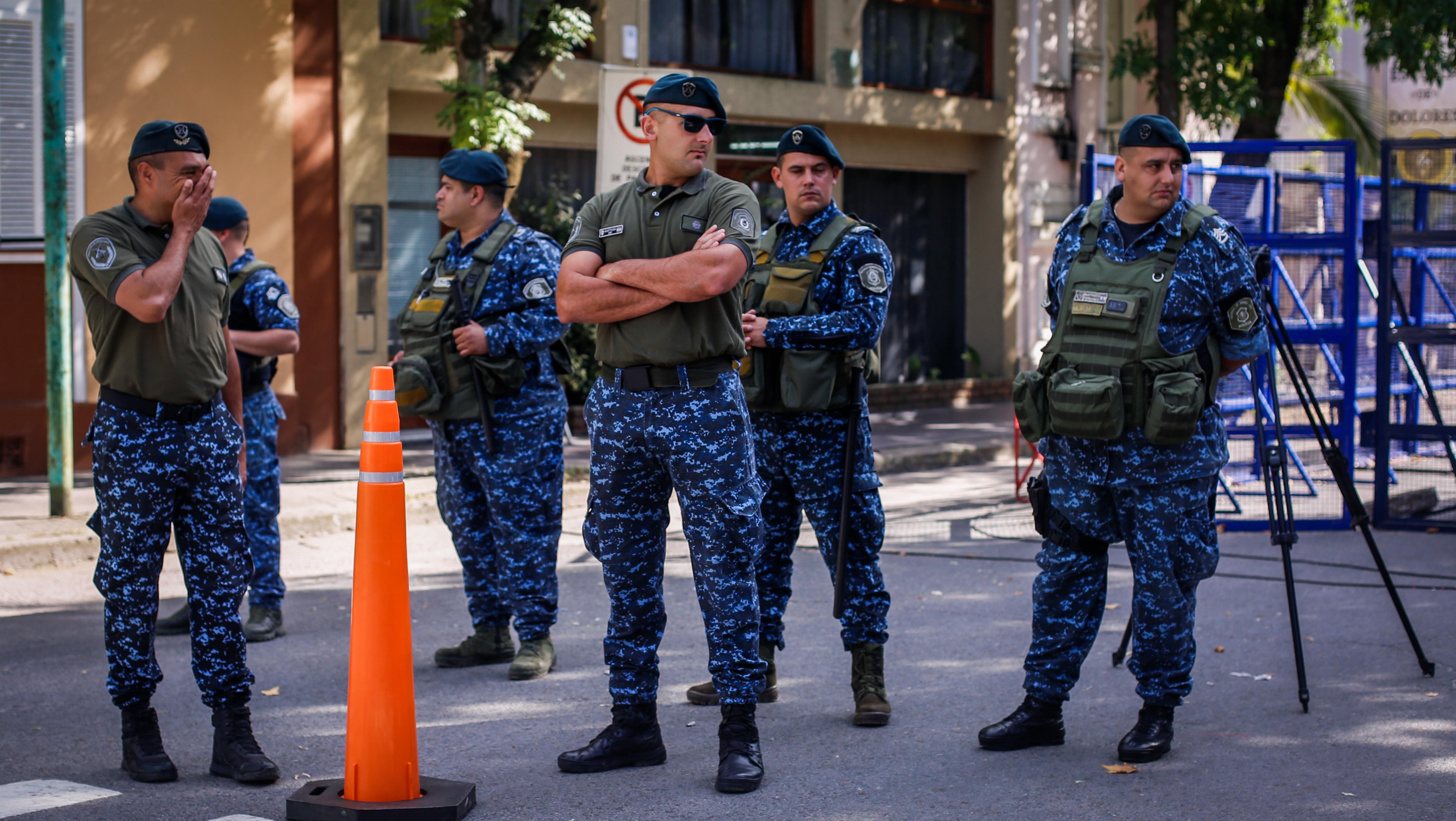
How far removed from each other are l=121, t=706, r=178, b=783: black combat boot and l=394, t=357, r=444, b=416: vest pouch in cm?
166

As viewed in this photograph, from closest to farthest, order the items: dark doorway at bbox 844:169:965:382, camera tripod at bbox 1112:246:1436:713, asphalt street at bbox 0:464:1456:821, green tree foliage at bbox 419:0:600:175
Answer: asphalt street at bbox 0:464:1456:821
camera tripod at bbox 1112:246:1436:713
green tree foliage at bbox 419:0:600:175
dark doorway at bbox 844:169:965:382

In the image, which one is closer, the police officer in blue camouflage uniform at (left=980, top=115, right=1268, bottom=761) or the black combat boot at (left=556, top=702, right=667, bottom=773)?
the black combat boot at (left=556, top=702, right=667, bottom=773)

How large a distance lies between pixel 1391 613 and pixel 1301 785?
275 centimetres

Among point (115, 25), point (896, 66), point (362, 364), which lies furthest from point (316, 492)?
point (896, 66)

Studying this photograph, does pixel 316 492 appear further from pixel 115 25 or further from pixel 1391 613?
pixel 1391 613

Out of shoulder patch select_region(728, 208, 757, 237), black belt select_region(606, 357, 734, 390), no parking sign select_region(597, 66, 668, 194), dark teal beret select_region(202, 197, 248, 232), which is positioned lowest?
black belt select_region(606, 357, 734, 390)

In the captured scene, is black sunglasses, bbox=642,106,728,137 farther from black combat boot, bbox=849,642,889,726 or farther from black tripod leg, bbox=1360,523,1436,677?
black tripod leg, bbox=1360,523,1436,677

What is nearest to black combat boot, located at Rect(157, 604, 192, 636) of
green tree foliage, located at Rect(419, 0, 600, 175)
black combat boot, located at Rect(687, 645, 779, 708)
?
black combat boot, located at Rect(687, 645, 779, 708)

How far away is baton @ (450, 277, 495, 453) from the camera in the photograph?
5734 millimetres

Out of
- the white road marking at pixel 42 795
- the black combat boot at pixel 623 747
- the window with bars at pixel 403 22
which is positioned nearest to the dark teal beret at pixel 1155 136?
the black combat boot at pixel 623 747

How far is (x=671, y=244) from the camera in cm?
443

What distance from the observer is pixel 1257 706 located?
5168 mm

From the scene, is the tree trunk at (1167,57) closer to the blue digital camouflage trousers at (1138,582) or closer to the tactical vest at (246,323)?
the tactical vest at (246,323)

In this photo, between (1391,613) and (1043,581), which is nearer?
(1043,581)
